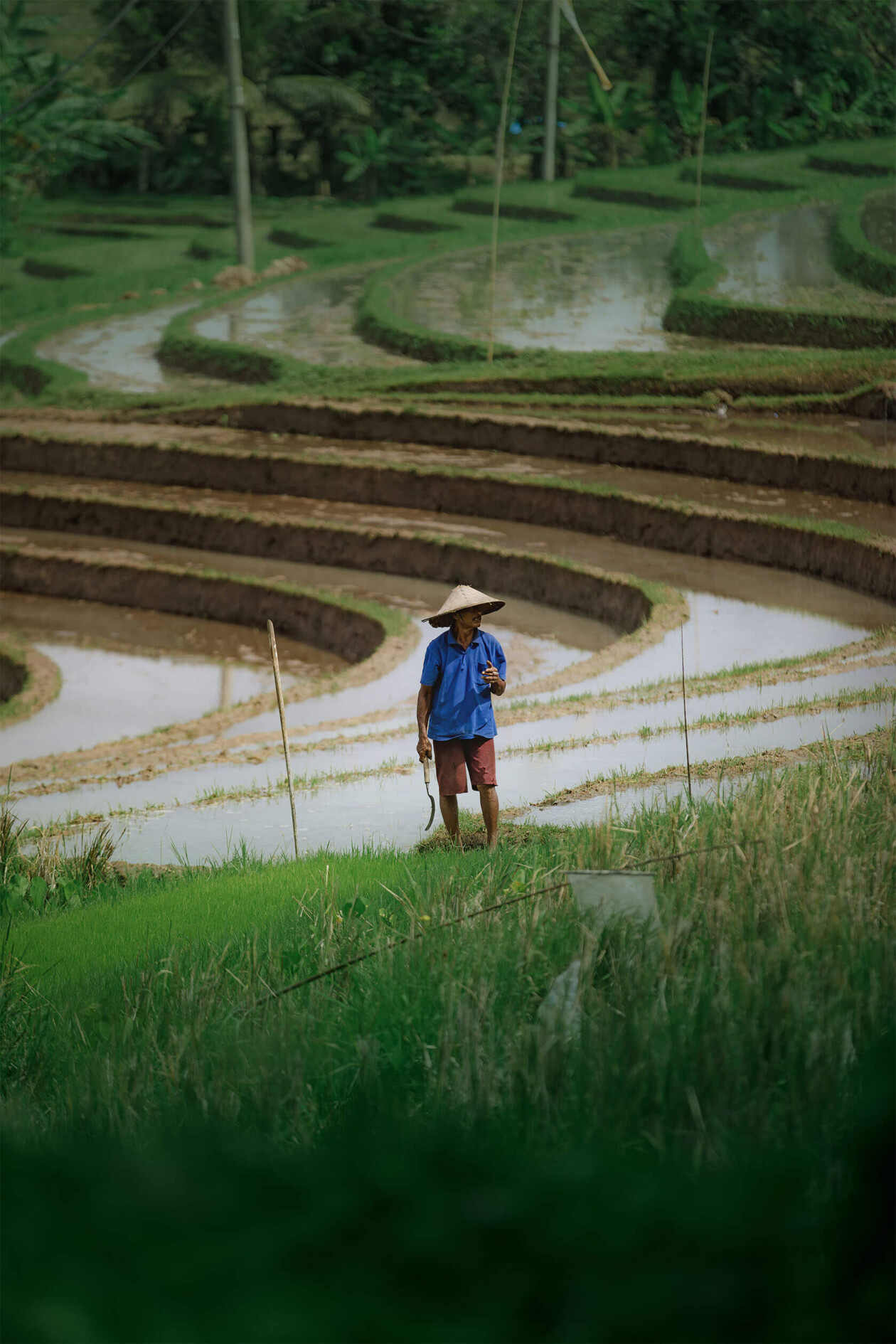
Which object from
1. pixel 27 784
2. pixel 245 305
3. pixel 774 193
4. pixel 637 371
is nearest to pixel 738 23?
pixel 774 193

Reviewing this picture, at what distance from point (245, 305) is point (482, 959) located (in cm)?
2242

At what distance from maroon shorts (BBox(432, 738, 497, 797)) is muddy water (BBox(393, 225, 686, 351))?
44.3ft

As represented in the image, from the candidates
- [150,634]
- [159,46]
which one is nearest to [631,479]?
[150,634]

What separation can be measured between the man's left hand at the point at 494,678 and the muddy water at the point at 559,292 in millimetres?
13448

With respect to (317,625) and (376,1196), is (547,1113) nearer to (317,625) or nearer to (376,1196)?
(376,1196)

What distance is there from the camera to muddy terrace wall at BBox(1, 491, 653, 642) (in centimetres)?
1079

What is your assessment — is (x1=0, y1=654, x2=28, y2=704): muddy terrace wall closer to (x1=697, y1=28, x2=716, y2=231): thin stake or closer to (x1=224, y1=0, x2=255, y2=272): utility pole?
(x1=697, y1=28, x2=716, y2=231): thin stake

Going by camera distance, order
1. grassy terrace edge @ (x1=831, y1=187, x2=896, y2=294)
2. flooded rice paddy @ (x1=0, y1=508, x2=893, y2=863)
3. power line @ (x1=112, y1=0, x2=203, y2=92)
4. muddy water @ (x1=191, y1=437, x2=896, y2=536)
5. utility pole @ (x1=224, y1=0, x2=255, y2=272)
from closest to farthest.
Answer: flooded rice paddy @ (x1=0, y1=508, x2=893, y2=863) < muddy water @ (x1=191, y1=437, x2=896, y2=536) < grassy terrace edge @ (x1=831, y1=187, x2=896, y2=294) < power line @ (x1=112, y1=0, x2=203, y2=92) < utility pole @ (x1=224, y1=0, x2=255, y2=272)

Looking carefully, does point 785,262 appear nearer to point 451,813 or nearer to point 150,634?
point 150,634

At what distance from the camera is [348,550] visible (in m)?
12.9

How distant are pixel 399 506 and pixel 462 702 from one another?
9.25m

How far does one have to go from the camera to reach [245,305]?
A: 937 inches

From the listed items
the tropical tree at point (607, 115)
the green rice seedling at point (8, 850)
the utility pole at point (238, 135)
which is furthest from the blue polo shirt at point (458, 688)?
the tropical tree at point (607, 115)

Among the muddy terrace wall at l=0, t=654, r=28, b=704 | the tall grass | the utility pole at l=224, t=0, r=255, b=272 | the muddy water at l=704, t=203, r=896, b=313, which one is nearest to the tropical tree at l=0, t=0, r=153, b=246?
the utility pole at l=224, t=0, r=255, b=272
